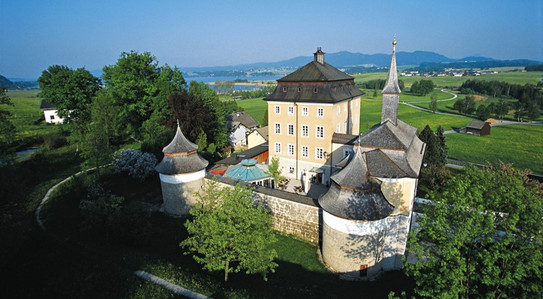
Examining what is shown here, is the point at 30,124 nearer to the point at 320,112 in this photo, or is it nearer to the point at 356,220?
the point at 320,112

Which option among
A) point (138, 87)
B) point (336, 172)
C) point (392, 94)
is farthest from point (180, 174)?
→ point (138, 87)

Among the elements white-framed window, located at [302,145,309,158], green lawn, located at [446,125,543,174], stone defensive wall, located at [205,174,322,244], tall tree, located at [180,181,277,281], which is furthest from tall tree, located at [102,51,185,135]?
green lawn, located at [446,125,543,174]

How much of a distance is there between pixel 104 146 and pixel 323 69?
2060cm

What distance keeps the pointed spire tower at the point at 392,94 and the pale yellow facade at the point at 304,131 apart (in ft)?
19.4

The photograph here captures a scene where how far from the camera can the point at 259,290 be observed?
14.0 m

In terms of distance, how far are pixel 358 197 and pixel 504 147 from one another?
47.3 m

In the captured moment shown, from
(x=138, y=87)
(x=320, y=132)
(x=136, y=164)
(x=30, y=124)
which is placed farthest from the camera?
(x=30, y=124)

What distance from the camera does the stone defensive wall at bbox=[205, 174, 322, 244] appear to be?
62.2ft

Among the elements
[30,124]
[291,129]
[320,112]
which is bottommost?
[30,124]

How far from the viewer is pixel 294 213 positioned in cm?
1962

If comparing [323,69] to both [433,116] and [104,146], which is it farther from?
[433,116]

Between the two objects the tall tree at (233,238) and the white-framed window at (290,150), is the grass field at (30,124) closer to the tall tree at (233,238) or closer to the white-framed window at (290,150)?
the white-framed window at (290,150)

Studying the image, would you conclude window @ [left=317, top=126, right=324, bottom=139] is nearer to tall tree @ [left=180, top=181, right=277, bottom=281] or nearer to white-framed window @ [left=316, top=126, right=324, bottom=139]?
white-framed window @ [left=316, top=126, right=324, bottom=139]

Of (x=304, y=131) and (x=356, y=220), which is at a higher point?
(x=304, y=131)
